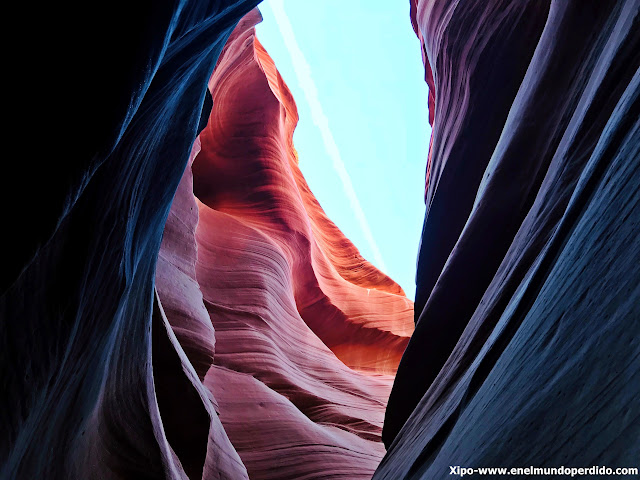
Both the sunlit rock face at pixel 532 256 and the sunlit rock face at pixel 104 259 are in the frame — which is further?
the sunlit rock face at pixel 104 259

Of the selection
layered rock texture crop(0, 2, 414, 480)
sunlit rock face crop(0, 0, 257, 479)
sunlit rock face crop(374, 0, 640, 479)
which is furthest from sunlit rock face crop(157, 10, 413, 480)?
sunlit rock face crop(374, 0, 640, 479)

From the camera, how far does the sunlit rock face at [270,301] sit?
689 cm

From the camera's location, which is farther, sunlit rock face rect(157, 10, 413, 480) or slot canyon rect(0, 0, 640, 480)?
sunlit rock face rect(157, 10, 413, 480)

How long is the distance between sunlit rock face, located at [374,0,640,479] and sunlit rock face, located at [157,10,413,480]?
104 inches

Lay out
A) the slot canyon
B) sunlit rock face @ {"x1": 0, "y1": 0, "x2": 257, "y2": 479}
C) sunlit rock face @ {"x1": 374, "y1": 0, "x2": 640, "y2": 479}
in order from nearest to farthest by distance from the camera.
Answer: sunlit rock face @ {"x1": 374, "y1": 0, "x2": 640, "y2": 479}
the slot canyon
sunlit rock face @ {"x1": 0, "y1": 0, "x2": 257, "y2": 479}

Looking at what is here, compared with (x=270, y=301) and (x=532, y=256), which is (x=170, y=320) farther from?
(x=532, y=256)

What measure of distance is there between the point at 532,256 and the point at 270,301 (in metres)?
7.87

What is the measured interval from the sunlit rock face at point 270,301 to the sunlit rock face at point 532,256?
2.64 metres

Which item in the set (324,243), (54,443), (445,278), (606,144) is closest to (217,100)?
(324,243)

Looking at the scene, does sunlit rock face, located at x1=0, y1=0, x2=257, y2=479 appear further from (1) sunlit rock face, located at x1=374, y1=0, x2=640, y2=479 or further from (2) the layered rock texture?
(1) sunlit rock face, located at x1=374, y1=0, x2=640, y2=479

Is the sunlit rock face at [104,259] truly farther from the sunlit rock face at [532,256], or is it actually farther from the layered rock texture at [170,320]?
the sunlit rock face at [532,256]

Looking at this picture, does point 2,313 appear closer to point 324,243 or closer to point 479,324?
point 479,324

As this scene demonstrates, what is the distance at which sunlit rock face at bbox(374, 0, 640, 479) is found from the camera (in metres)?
1.38

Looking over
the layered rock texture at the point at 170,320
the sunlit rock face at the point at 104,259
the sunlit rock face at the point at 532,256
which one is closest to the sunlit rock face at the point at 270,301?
the layered rock texture at the point at 170,320
